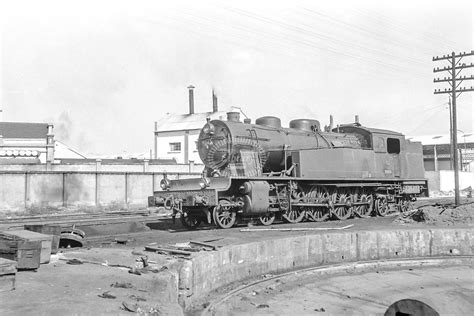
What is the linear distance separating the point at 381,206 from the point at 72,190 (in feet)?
42.1

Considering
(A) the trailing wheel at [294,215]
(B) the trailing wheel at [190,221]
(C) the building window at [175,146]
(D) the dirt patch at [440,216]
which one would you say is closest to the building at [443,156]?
(C) the building window at [175,146]

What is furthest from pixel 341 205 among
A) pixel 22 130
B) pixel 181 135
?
pixel 22 130

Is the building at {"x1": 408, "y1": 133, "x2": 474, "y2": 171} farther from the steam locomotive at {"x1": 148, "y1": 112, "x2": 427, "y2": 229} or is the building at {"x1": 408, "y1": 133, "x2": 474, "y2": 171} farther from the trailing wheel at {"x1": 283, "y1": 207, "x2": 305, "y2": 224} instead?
the trailing wheel at {"x1": 283, "y1": 207, "x2": 305, "y2": 224}

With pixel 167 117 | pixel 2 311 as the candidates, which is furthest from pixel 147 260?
pixel 167 117

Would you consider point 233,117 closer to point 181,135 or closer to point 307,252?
point 307,252

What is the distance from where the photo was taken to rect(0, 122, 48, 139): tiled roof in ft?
139

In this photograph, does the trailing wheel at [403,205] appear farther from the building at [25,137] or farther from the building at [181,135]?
the building at [181,135]

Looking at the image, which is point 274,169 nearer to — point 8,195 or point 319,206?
point 319,206

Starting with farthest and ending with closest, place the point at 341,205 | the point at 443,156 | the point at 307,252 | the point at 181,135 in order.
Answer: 1. the point at 443,156
2. the point at 181,135
3. the point at 341,205
4. the point at 307,252

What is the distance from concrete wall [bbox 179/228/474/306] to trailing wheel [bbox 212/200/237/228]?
2062 millimetres

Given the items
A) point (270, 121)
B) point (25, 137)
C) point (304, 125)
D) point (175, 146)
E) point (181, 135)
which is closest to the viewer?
point (270, 121)

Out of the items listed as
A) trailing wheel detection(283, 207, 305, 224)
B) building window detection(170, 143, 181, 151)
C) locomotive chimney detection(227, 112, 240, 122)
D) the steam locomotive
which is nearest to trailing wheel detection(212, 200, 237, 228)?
the steam locomotive

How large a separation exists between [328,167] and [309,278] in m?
4.62

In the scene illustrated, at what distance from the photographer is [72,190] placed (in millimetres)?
20047
